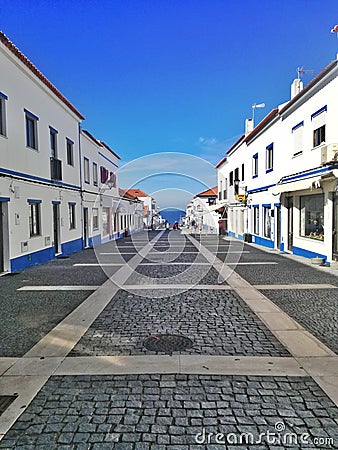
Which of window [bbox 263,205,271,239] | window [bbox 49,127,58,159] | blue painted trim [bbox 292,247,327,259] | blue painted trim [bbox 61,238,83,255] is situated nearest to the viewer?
blue painted trim [bbox 292,247,327,259]

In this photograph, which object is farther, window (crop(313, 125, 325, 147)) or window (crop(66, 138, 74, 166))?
window (crop(66, 138, 74, 166))

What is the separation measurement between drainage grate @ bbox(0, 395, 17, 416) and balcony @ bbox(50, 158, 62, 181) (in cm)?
1179

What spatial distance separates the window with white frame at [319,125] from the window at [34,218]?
34.3 ft

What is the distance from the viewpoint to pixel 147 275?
10047mm

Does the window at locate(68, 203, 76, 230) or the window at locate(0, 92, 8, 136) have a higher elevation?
the window at locate(0, 92, 8, 136)

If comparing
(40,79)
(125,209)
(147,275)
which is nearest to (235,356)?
(147,275)

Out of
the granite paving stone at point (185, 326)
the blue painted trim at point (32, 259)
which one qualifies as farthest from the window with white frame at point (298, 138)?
the blue painted trim at point (32, 259)

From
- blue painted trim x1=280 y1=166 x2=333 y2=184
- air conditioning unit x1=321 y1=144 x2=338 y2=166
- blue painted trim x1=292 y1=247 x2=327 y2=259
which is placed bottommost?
blue painted trim x1=292 y1=247 x2=327 y2=259

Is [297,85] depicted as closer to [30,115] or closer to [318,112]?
[318,112]

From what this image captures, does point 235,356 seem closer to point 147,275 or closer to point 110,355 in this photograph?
point 110,355

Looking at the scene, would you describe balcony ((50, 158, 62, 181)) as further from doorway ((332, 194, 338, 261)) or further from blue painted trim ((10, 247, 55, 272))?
doorway ((332, 194, 338, 261))

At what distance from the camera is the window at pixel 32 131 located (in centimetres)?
1196

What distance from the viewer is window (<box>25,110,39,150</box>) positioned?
12.0 meters

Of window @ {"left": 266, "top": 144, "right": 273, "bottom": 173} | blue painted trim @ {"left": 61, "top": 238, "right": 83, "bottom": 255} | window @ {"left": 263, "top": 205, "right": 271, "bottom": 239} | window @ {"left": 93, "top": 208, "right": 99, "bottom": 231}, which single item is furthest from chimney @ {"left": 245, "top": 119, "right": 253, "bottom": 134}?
blue painted trim @ {"left": 61, "top": 238, "right": 83, "bottom": 255}
